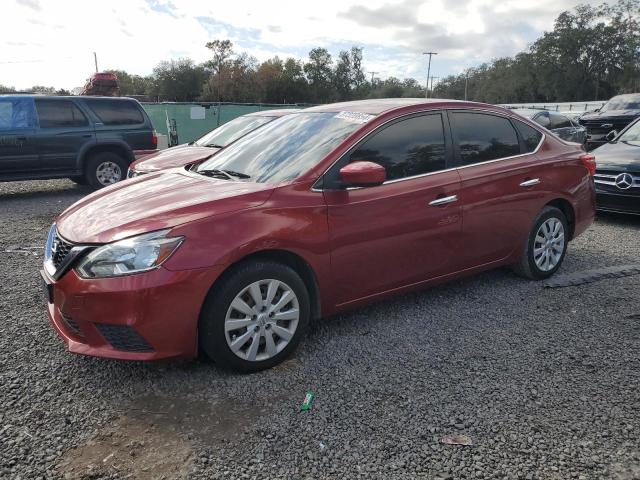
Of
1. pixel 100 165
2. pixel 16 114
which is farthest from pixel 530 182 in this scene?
pixel 16 114

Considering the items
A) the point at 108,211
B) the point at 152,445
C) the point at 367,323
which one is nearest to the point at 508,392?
the point at 367,323

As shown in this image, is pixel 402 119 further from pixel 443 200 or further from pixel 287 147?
pixel 287 147

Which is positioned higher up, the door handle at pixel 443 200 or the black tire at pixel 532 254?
the door handle at pixel 443 200

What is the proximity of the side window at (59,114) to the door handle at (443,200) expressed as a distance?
8.18 metres

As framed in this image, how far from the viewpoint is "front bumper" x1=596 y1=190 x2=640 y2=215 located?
271 inches

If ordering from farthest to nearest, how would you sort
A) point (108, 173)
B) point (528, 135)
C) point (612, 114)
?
point (612, 114) < point (108, 173) < point (528, 135)

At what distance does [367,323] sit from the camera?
153 inches

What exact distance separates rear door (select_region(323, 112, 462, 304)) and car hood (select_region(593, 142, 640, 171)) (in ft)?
14.3

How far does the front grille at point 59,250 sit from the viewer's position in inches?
117

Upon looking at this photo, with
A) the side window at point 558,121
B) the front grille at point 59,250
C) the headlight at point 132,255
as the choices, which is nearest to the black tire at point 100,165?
the front grille at point 59,250

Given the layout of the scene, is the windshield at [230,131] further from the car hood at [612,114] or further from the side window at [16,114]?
the car hood at [612,114]

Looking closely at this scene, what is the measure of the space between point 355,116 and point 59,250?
7.21 ft

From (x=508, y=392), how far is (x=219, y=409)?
1.64 meters

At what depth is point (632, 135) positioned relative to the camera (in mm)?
8102
